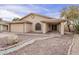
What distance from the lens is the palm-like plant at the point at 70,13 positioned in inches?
96.6

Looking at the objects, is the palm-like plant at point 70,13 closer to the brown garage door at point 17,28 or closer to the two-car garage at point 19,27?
the two-car garage at point 19,27

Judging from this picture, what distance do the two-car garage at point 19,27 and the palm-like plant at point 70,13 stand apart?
0.65 metres

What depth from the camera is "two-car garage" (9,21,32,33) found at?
252 centimetres

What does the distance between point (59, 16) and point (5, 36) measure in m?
1.03

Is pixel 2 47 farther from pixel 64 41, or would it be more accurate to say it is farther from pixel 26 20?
pixel 64 41

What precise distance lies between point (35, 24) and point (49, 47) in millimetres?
486

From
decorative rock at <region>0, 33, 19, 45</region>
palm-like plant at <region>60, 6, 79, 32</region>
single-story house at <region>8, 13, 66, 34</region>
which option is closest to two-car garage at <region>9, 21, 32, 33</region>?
single-story house at <region>8, 13, 66, 34</region>

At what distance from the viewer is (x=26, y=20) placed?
8.25 feet

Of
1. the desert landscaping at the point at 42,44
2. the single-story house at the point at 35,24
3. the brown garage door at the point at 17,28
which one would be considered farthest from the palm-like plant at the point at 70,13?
the brown garage door at the point at 17,28

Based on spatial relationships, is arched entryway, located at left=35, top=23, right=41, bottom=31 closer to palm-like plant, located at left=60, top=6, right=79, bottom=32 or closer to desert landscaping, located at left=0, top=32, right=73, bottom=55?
desert landscaping, located at left=0, top=32, right=73, bottom=55

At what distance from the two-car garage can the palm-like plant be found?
65cm

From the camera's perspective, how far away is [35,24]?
2.53 m

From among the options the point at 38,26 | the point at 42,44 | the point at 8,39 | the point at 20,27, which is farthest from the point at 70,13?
the point at 8,39

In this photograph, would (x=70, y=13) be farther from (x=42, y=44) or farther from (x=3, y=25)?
(x=3, y=25)
